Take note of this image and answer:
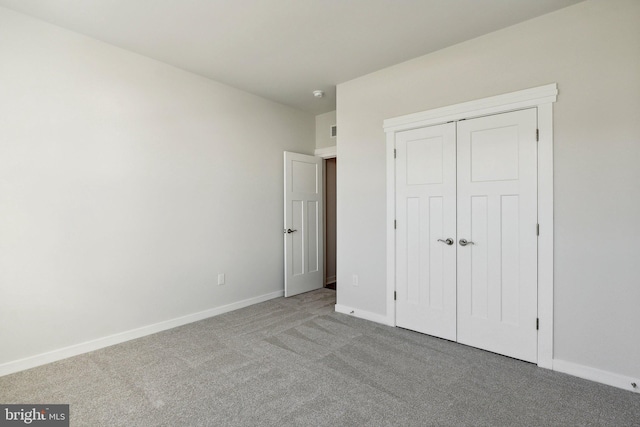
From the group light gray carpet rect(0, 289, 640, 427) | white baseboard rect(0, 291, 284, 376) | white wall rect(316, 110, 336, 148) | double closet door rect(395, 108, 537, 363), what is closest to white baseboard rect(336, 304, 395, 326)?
double closet door rect(395, 108, 537, 363)

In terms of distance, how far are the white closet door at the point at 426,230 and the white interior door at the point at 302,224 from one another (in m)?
1.72

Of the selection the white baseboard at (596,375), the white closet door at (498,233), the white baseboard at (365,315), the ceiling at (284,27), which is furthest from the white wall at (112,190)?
the white baseboard at (596,375)

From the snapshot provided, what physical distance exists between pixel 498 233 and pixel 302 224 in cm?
267

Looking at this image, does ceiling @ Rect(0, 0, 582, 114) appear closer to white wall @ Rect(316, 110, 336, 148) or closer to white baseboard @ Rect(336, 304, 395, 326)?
white wall @ Rect(316, 110, 336, 148)

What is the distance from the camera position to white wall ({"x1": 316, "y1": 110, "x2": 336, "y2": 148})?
4820mm

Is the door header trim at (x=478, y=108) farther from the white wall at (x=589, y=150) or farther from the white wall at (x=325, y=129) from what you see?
the white wall at (x=325, y=129)

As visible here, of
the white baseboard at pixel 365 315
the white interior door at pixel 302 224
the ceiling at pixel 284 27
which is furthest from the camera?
the white interior door at pixel 302 224

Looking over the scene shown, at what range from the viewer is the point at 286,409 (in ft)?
6.43

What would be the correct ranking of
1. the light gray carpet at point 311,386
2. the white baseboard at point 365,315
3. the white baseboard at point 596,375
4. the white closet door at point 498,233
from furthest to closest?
the white baseboard at point 365,315 → the white closet door at point 498,233 → the white baseboard at point 596,375 → the light gray carpet at point 311,386

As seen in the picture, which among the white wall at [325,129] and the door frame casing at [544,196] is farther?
the white wall at [325,129]

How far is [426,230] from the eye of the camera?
311 cm

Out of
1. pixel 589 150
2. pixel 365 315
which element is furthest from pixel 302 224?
pixel 589 150

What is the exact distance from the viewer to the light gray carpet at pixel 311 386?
1.89 m

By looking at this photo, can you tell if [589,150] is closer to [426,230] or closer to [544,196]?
[544,196]
